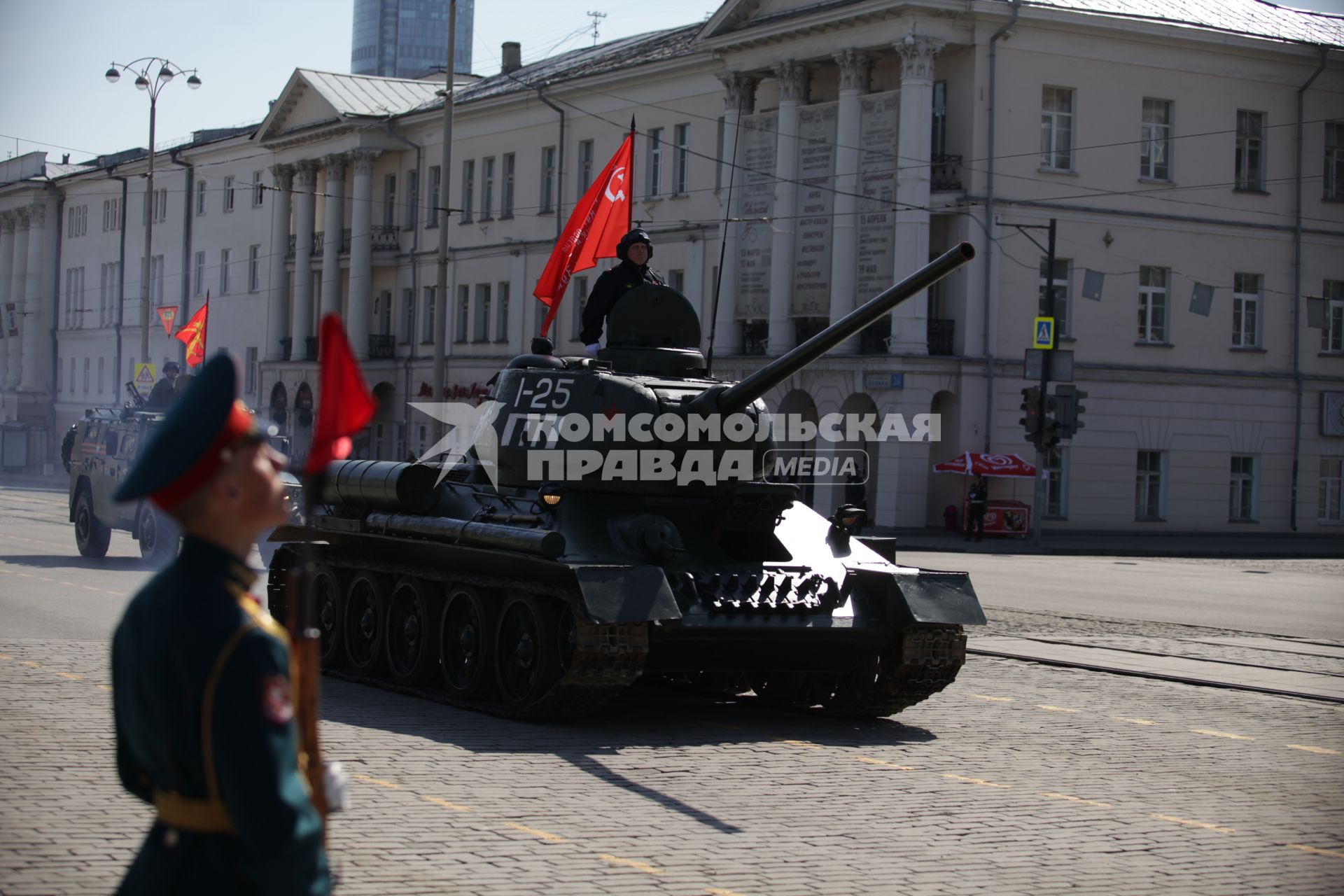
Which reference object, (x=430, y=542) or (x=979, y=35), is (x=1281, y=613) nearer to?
(x=430, y=542)

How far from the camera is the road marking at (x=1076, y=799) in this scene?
28.7ft

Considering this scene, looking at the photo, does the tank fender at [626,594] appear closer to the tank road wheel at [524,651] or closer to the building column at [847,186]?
the tank road wheel at [524,651]

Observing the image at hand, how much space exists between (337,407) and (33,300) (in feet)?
260

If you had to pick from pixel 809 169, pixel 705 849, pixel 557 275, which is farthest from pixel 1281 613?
pixel 809 169

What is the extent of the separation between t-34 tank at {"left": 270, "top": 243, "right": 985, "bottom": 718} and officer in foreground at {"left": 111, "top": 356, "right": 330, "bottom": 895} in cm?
658

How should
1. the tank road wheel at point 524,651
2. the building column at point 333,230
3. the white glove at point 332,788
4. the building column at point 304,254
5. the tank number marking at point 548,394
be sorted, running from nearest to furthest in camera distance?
the white glove at point 332,788, the tank road wheel at point 524,651, the tank number marking at point 548,394, the building column at point 333,230, the building column at point 304,254

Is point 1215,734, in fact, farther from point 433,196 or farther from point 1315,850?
point 433,196

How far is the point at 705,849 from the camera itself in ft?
24.3

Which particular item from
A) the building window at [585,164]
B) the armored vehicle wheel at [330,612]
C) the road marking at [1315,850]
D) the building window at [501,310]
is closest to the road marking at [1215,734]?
the road marking at [1315,850]

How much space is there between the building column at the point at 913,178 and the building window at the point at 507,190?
1725 centimetres

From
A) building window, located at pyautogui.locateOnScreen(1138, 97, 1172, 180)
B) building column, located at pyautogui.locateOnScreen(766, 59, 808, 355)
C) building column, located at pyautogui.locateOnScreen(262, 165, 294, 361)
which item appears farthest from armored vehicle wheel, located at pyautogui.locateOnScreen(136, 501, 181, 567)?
building column, located at pyautogui.locateOnScreen(262, 165, 294, 361)

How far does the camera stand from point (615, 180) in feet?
68.1

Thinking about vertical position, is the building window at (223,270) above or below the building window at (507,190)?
below

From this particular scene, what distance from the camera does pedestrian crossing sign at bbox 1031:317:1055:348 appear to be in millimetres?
33250
